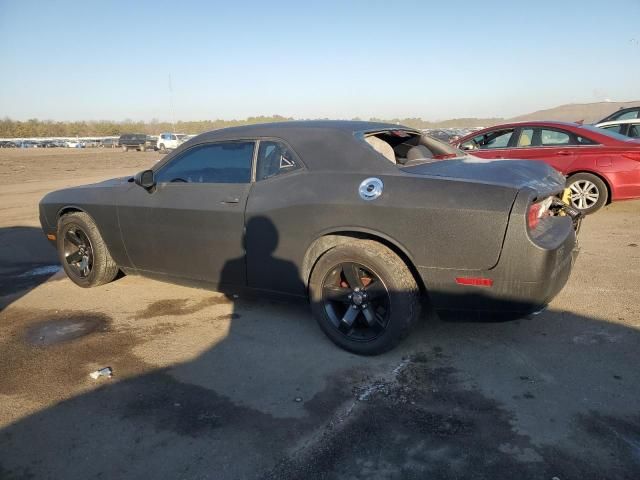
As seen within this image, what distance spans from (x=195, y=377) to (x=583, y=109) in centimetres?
6408

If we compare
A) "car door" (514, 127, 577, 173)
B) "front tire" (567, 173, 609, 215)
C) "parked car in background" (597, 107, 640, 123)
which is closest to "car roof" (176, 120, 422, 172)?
"car door" (514, 127, 577, 173)

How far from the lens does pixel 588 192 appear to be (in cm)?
768

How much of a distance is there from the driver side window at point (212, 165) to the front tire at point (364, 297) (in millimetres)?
1072

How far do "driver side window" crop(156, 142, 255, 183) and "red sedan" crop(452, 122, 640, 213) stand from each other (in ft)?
17.3

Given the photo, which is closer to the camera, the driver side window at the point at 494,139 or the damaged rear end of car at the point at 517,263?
the damaged rear end of car at the point at 517,263

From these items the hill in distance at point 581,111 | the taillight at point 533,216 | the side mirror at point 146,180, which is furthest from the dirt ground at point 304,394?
the hill in distance at point 581,111

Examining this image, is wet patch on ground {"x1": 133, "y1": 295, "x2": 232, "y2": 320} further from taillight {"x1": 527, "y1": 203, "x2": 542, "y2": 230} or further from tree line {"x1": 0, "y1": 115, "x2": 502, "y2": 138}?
tree line {"x1": 0, "y1": 115, "x2": 502, "y2": 138}

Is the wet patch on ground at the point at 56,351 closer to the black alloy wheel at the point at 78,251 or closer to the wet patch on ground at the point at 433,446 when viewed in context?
the black alloy wheel at the point at 78,251

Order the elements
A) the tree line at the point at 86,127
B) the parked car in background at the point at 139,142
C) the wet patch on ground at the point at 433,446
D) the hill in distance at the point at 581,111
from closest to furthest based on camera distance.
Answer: the wet patch on ground at the point at 433,446, the parked car in background at the point at 139,142, the hill in distance at the point at 581,111, the tree line at the point at 86,127

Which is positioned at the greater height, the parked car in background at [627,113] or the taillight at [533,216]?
the parked car in background at [627,113]

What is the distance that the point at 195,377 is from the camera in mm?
3328

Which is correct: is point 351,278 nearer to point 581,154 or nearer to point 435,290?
point 435,290

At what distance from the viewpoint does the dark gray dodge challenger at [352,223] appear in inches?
119

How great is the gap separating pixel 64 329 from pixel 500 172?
3688mm
